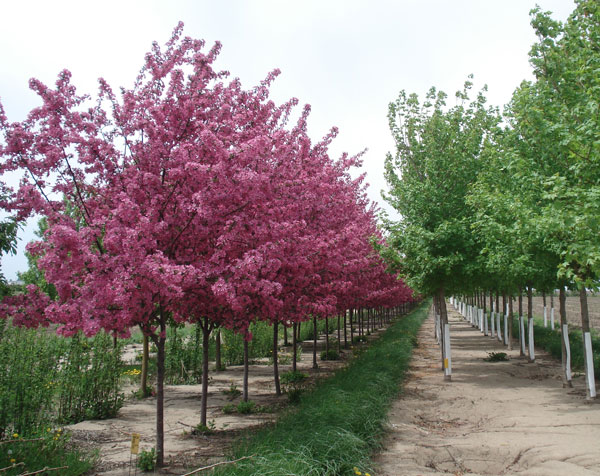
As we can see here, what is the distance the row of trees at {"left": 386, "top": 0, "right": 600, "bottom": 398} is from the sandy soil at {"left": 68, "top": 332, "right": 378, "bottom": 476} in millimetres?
5750

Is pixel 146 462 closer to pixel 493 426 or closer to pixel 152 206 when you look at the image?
pixel 152 206

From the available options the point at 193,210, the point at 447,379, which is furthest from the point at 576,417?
the point at 193,210

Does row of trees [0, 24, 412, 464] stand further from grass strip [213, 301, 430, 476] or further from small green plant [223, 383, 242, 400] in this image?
small green plant [223, 383, 242, 400]

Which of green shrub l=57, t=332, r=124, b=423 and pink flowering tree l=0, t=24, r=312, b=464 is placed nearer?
pink flowering tree l=0, t=24, r=312, b=464

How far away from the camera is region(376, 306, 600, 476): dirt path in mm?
6758

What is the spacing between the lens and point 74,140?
6.52 metres

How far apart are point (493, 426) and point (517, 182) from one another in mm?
5550

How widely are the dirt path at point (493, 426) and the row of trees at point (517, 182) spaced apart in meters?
1.66

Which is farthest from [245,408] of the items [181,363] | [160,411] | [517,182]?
[517,182]

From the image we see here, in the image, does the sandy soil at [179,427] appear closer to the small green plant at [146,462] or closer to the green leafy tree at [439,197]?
the small green plant at [146,462]

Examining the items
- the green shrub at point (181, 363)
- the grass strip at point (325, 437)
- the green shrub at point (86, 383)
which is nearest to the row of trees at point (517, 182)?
the grass strip at point (325, 437)

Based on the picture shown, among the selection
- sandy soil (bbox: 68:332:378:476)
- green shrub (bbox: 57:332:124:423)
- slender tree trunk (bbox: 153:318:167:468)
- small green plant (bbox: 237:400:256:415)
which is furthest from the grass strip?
green shrub (bbox: 57:332:124:423)

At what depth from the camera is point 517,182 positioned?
A: 11.3 meters

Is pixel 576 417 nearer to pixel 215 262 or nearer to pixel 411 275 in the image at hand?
pixel 411 275
